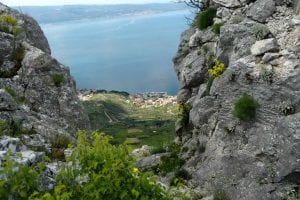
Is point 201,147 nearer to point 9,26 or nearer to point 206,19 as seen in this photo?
point 206,19

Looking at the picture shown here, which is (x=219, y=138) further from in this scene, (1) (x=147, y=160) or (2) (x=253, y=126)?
(1) (x=147, y=160)

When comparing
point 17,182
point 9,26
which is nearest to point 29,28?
point 9,26

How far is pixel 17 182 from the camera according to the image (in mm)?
7129

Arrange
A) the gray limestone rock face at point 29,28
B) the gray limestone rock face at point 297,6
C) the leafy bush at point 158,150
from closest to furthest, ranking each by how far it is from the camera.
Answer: the gray limestone rock face at point 297,6 < the gray limestone rock face at point 29,28 < the leafy bush at point 158,150

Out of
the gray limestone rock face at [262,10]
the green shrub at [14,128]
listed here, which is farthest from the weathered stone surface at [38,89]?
the gray limestone rock face at [262,10]

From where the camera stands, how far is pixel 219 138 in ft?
77.0

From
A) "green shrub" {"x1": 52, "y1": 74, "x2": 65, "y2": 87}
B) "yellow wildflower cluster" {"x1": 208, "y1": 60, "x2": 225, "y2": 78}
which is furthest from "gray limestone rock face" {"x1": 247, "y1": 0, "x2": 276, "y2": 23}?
"green shrub" {"x1": 52, "y1": 74, "x2": 65, "y2": 87}

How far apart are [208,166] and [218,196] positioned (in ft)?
9.65

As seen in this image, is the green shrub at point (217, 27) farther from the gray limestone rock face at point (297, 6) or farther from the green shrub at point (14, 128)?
the green shrub at point (14, 128)

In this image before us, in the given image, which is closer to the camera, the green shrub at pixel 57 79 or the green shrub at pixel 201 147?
the green shrub at pixel 57 79

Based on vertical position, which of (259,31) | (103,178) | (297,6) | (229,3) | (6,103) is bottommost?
(6,103)

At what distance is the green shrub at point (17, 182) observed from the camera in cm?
707

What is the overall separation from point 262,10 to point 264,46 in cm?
320

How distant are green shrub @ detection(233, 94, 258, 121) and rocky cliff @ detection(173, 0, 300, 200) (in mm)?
174
